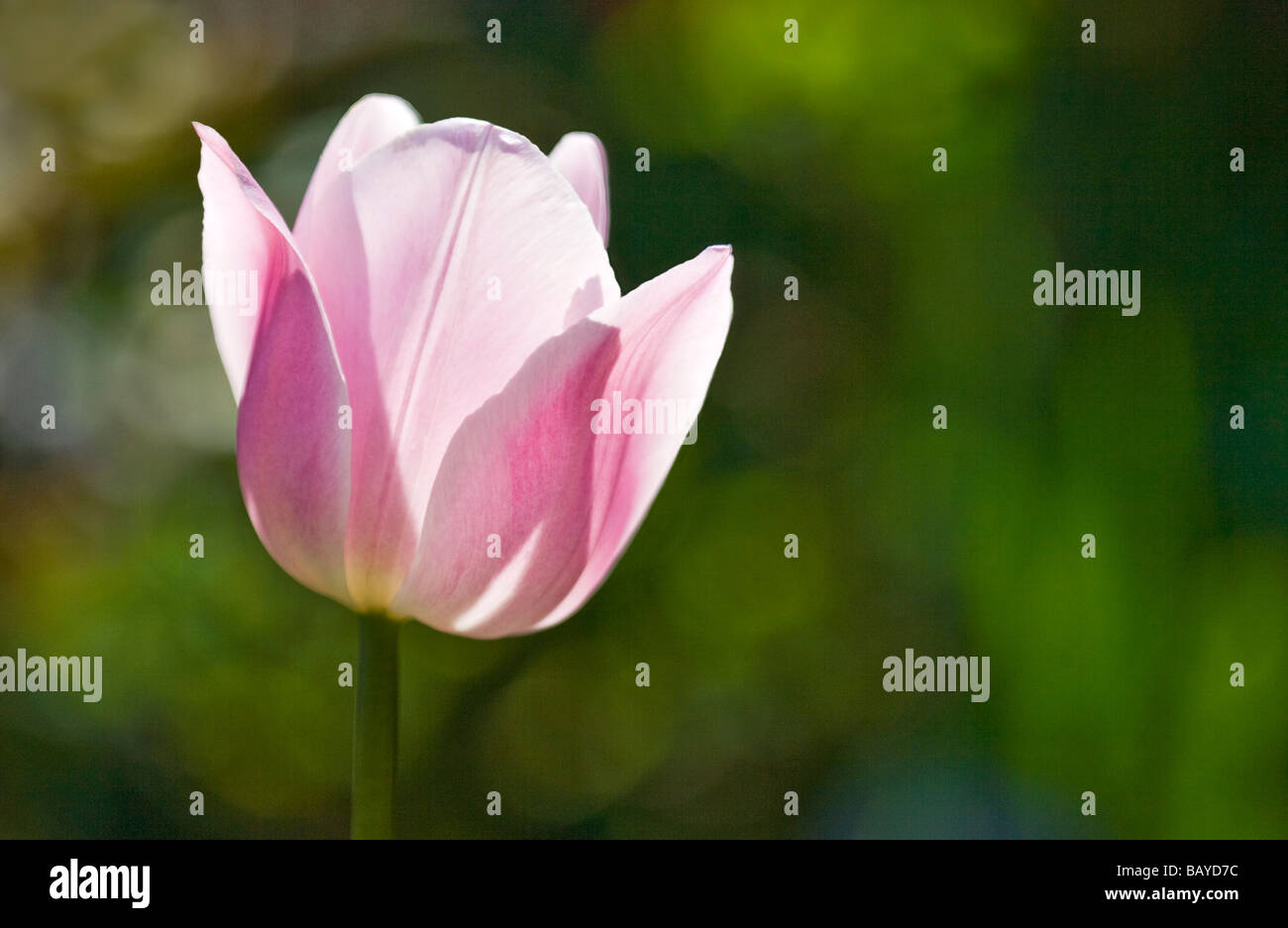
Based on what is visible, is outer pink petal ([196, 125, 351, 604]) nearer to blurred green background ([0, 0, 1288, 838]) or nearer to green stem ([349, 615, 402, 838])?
green stem ([349, 615, 402, 838])

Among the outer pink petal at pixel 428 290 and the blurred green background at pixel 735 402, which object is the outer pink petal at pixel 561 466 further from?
the blurred green background at pixel 735 402

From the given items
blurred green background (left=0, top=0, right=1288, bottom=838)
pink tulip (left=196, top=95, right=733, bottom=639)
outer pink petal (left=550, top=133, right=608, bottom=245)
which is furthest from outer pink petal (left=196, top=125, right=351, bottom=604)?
blurred green background (left=0, top=0, right=1288, bottom=838)

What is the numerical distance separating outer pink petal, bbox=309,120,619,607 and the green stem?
0.04 meters

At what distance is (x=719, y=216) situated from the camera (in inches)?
52.2

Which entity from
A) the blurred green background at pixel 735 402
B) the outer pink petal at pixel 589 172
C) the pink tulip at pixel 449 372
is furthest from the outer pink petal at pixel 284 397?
the blurred green background at pixel 735 402

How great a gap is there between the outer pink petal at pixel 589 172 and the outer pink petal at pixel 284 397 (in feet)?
0.47

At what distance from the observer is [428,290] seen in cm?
45

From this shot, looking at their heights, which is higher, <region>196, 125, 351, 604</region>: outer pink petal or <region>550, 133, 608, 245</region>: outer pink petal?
<region>550, 133, 608, 245</region>: outer pink petal

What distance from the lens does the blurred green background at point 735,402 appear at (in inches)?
47.5

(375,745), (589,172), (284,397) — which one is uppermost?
(589,172)

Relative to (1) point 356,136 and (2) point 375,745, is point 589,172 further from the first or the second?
(2) point 375,745

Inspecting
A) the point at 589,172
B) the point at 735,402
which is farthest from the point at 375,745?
the point at 735,402

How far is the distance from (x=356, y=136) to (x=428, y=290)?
13cm

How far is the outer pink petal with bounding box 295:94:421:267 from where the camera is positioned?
0.48m
